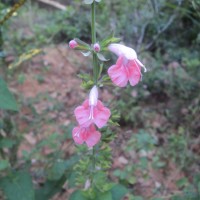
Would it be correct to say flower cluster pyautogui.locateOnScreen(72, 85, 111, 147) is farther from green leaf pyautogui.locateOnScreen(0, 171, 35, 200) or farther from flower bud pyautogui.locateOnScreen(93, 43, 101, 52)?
green leaf pyautogui.locateOnScreen(0, 171, 35, 200)

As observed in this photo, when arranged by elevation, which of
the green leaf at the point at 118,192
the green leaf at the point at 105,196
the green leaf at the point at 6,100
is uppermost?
the green leaf at the point at 6,100

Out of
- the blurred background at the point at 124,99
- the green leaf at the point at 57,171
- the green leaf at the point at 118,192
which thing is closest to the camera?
the green leaf at the point at 118,192

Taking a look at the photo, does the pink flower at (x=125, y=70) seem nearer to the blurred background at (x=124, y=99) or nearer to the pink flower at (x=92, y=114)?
the pink flower at (x=92, y=114)

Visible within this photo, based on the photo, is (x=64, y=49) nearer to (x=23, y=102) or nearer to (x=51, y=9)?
(x=23, y=102)

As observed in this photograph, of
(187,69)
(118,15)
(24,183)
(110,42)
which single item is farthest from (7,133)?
(118,15)

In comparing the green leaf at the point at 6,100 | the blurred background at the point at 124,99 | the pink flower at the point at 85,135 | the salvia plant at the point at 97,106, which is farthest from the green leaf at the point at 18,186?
the pink flower at the point at 85,135
